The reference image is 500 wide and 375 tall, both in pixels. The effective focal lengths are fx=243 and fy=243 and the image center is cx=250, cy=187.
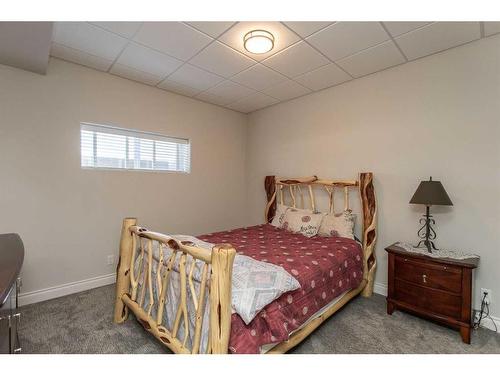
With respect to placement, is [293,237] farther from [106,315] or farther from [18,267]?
[18,267]

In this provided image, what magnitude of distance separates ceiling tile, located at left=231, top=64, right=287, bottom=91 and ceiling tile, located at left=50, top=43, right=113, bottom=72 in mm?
1405

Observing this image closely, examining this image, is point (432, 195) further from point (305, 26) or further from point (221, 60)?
point (221, 60)

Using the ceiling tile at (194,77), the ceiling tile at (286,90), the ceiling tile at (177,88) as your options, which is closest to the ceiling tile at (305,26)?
the ceiling tile at (286,90)

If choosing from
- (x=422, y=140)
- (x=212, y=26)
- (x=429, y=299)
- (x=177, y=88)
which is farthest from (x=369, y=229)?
(x=177, y=88)

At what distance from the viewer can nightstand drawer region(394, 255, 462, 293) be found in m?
1.93

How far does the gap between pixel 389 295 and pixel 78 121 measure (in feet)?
12.0

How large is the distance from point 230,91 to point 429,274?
301cm

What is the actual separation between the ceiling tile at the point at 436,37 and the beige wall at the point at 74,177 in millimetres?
2642

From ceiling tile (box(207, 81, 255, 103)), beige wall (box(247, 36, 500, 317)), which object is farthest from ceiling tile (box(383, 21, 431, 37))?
ceiling tile (box(207, 81, 255, 103))

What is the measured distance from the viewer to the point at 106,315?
2.21 metres

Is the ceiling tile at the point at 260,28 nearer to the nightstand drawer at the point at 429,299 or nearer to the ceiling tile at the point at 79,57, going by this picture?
the ceiling tile at the point at 79,57

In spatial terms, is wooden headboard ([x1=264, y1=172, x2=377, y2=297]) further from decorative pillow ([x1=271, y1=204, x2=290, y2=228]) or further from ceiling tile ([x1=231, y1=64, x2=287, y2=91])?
ceiling tile ([x1=231, y1=64, x2=287, y2=91])

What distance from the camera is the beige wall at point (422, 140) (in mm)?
2092

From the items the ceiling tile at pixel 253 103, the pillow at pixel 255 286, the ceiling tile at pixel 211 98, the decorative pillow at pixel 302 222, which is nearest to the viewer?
the pillow at pixel 255 286
